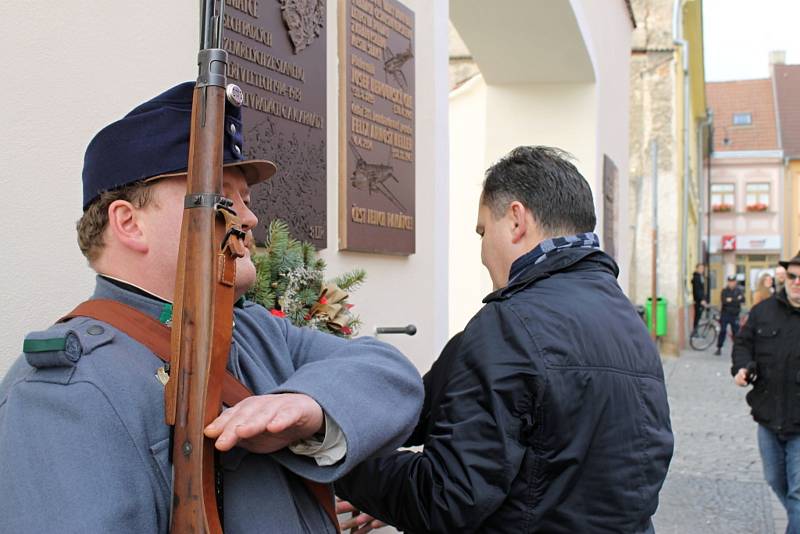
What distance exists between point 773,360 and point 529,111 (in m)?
4.47

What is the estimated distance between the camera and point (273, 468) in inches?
50.6

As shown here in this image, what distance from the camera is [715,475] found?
6777mm

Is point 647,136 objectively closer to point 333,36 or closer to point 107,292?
point 333,36

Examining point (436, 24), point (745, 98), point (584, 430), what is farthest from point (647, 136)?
point (745, 98)

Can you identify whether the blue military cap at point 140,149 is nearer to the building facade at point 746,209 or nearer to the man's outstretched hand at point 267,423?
the man's outstretched hand at point 267,423

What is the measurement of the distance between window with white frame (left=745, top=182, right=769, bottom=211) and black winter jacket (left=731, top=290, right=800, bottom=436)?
135 ft

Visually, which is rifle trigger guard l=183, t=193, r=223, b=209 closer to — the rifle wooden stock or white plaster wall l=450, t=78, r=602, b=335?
the rifle wooden stock

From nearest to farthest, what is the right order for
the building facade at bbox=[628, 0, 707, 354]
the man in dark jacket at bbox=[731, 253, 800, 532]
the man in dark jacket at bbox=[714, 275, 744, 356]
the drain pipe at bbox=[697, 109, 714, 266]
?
1. the man in dark jacket at bbox=[731, 253, 800, 532]
2. the building facade at bbox=[628, 0, 707, 354]
3. the man in dark jacket at bbox=[714, 275, 744, 356]
4. the drain pipe at bbox=[697, 109, 714, 266]

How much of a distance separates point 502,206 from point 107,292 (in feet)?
3.75

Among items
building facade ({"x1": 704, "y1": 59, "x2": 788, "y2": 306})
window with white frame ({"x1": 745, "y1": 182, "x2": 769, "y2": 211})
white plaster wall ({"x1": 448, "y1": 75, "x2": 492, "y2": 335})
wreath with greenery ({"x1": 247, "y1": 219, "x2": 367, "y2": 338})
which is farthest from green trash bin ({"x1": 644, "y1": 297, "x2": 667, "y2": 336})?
window with white frame ({"x1": 745, "y1": 182, "x2": 769, "y2": 211})

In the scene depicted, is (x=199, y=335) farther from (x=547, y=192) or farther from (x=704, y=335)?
(x=704, y=335)

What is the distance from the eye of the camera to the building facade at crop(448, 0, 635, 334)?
7.46 meters

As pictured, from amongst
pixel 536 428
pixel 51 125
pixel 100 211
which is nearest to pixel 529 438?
pixel 536 428

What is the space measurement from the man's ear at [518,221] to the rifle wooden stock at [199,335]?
3.46ft
